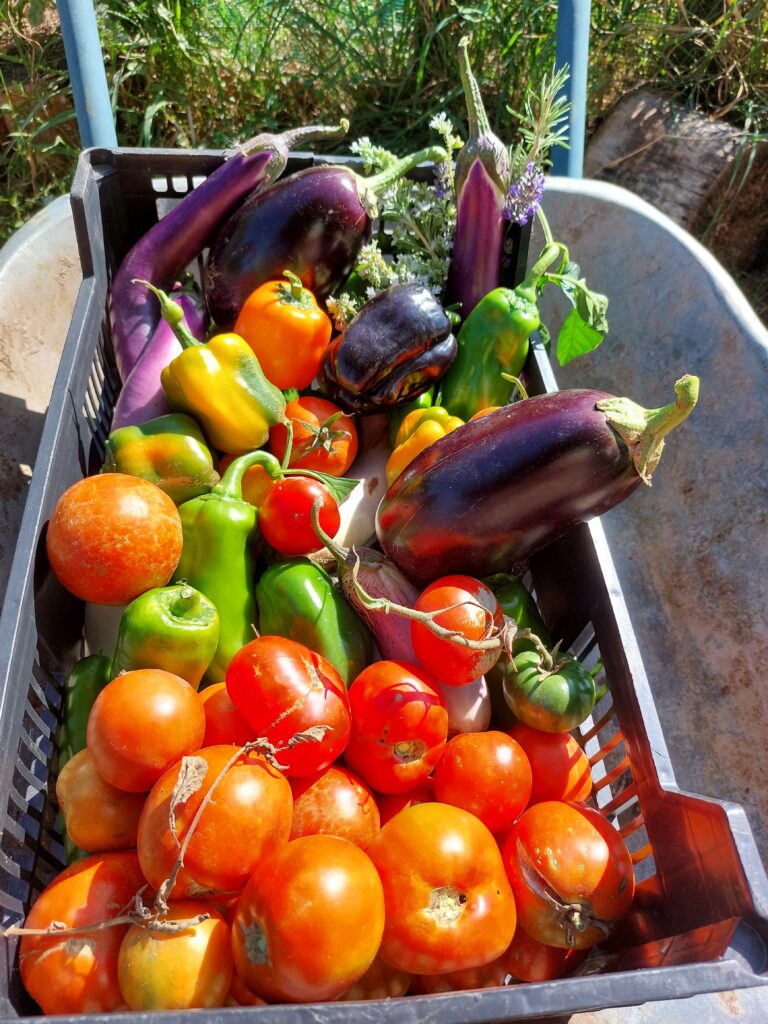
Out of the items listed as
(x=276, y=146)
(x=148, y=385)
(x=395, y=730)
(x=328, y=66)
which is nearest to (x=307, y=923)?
(x=395, y=730)

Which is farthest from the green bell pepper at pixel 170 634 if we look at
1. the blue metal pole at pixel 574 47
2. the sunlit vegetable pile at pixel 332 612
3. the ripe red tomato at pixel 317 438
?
the blue metal pole at pixel 574 47

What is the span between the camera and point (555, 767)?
119 centimetres

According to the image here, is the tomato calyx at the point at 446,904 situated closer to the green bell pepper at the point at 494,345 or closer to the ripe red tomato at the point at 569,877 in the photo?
the ripe red tomato at the point at 569,877

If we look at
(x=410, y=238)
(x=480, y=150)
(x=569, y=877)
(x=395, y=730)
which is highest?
(x=480, y=150)

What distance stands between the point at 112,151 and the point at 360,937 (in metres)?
1.70

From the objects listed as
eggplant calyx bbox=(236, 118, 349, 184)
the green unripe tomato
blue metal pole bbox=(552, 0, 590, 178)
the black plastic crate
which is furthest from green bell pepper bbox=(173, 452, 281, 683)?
blue metal pole bbox=(552, 0, 590, 178)

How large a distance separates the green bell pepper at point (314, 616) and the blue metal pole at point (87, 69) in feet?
4.09

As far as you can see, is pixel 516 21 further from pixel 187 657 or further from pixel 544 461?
pixel 187 657

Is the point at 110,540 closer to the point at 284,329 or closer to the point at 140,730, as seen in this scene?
the point at 140,730

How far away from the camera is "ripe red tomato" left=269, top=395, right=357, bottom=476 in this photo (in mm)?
1536

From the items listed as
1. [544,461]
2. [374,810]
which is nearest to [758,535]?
[544,461]

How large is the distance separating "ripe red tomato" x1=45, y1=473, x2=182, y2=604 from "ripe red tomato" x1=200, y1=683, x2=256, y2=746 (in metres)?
0.26

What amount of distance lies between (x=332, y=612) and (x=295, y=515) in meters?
0.18

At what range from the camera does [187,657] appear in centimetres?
118
